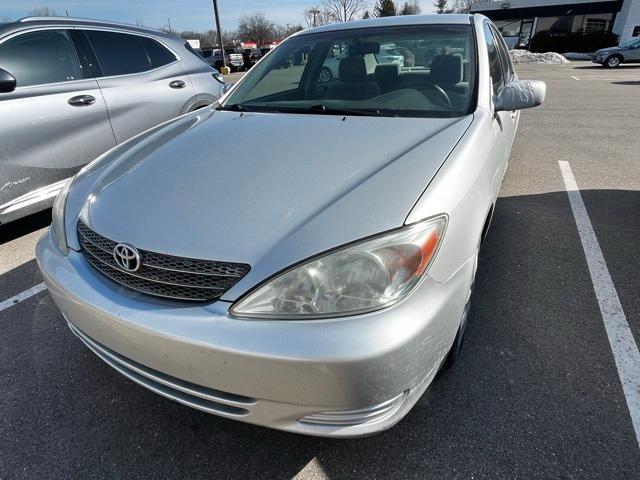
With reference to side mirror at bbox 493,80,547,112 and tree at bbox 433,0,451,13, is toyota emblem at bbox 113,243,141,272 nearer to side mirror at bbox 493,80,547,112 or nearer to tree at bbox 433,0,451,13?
side mirror at bbox 493,80,547,112

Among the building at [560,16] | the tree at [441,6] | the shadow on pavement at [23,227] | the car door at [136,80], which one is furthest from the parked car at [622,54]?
the tree at [441,6]

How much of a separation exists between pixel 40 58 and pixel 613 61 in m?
24.5

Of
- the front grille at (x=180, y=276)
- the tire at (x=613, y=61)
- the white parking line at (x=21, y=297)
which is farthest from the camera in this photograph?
the tire at (x=613, y=61)

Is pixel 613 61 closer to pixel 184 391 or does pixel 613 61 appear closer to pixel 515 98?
pixel 515 98

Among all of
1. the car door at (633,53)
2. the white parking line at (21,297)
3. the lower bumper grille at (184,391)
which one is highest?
the lower bumper grille at (184,391)

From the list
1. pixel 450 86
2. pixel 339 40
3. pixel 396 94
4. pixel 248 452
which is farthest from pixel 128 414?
pixel 339 40

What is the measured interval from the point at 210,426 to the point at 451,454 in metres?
0.97

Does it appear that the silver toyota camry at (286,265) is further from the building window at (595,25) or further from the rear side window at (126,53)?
the building window at (595,25)

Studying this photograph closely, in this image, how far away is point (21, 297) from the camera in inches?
104

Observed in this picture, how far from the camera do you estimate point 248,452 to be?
1646mm

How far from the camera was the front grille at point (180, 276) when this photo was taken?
4.39 feet

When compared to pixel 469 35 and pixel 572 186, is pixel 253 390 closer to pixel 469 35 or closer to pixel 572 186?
pixel 469 35

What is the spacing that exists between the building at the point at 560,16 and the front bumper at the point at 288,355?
41.1 metres

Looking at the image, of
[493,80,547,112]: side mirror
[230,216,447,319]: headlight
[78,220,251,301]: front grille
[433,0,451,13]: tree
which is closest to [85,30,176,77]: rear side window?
[78,220,251,301]: front grille
